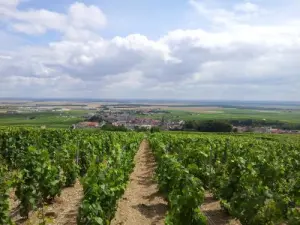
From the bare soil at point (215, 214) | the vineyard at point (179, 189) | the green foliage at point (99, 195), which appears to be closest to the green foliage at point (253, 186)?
the vineyard at point (179, 189)

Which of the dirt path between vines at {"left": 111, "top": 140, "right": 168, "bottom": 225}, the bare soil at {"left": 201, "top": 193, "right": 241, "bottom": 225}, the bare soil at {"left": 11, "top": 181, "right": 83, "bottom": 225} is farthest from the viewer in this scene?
the dirt path between vines at {"left": 111, "top": 140, "right": 168, "bottom": 225}

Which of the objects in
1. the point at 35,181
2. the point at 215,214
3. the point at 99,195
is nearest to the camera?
the point at 99,195

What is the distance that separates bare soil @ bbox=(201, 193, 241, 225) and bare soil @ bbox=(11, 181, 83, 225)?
4554mm

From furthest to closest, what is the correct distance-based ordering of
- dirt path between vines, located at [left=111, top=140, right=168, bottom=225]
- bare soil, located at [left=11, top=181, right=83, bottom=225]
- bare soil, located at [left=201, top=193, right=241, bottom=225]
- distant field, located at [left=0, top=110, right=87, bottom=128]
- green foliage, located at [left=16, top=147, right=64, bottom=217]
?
1. distant field, located at [left=0, top=110, right=87, bottom=128]
2. dirt path between vines, located at [left=111, top=140, right=168, bottom=225]
3. bare soil, located at [left=201, top=193, right=241, bottom=225]
4. bare soil, located at [left=11, top=181, right=83, bottom=225]
5. green foliage, located at [left=16, top=147, right=64, bottom=217]

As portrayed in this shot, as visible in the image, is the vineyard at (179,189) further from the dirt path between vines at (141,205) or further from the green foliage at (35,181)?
the dirt path between vines at (141,205)

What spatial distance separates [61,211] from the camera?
12.7 m

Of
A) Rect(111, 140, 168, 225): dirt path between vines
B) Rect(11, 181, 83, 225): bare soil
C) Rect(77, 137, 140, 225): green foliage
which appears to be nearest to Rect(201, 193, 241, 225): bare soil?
Rect(111, 140, 168, 225): dirt path between vines

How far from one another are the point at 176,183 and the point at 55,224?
13.3ft

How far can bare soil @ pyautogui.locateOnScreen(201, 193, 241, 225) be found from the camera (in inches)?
472

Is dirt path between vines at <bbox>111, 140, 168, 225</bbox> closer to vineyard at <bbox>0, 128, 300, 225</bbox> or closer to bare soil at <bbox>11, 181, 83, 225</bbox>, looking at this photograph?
vineyard at <bbox>0, 128, 300, 225</bbox>

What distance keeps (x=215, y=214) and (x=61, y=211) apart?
542 cm

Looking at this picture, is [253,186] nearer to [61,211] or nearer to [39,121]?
[61,211]

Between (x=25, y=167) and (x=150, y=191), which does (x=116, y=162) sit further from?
(x=25, y=167)

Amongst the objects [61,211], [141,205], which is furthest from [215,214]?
[61,211]
